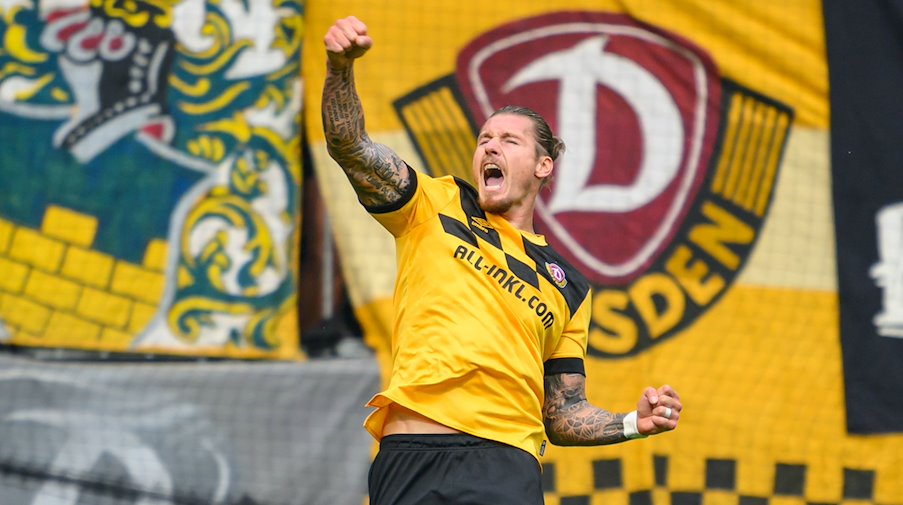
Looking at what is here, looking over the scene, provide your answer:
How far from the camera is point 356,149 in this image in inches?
147

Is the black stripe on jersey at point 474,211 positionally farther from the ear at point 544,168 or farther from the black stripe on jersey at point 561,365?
the black stripe on jersey at point 561,365

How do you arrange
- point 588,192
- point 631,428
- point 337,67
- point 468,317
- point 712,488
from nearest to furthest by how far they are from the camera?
point 337,67 < point 468,317 < point 631,428 < point 712,488 < point 588,192

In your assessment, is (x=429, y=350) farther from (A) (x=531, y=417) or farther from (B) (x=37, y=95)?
(B) (x=37, y=95)

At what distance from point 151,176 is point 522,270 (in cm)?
290

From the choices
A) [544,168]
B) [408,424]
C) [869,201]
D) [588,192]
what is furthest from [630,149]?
[408,424]

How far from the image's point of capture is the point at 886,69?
6.57 m

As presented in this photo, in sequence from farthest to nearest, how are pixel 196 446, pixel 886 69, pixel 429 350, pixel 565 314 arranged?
pixel 886 69 → pixel 196 446 → pixel 565 314 → pixel 429 350

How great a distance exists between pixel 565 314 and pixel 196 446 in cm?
265

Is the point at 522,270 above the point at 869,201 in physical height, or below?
below

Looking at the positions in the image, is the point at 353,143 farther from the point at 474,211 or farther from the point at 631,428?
the point at 631,428

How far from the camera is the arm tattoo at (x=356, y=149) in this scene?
3688 mm

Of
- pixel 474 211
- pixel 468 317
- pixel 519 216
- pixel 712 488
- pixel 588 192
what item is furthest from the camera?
pixel 588 192

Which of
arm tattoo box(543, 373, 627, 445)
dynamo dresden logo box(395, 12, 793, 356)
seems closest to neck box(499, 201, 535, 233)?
arm tattoo box(543, 373, 627, 445)

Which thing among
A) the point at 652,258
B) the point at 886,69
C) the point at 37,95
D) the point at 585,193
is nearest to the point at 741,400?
the point at 652,258
